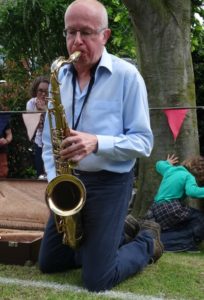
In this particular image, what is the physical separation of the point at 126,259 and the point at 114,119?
3.39ft

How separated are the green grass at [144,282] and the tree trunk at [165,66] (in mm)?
1537

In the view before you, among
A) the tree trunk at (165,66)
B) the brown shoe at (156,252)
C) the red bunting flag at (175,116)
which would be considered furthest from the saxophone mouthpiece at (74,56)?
the tree trunk at (165,66)

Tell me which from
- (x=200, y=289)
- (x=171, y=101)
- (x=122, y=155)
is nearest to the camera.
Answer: (x=122, y=155)

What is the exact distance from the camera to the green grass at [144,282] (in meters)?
3.66

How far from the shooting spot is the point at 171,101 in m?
5.77

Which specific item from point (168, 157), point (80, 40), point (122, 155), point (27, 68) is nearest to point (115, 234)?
point (122, 155)

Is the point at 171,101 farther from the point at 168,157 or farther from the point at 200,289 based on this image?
the point at 200,289

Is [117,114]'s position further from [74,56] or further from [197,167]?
[197,167]

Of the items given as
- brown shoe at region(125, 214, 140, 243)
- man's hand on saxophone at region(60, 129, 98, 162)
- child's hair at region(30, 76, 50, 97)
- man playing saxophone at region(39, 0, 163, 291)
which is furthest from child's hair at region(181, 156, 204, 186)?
child's hair at region(30, 76, 50, 97)

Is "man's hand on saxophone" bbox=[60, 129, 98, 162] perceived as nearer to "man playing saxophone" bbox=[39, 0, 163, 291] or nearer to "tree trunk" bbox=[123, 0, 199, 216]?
"man playing saxophone" bbox=[39, 0, 163, 291]

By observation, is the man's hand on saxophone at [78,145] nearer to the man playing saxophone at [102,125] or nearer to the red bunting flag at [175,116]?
the man playing saxophone at [102,125]

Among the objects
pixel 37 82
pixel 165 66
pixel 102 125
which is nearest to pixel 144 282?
pixel 102 125

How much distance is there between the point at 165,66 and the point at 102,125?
7.59ft

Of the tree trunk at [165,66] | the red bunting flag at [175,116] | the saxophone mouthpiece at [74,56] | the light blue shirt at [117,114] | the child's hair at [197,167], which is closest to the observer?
the saxophone mouthpiece at [74,56]
